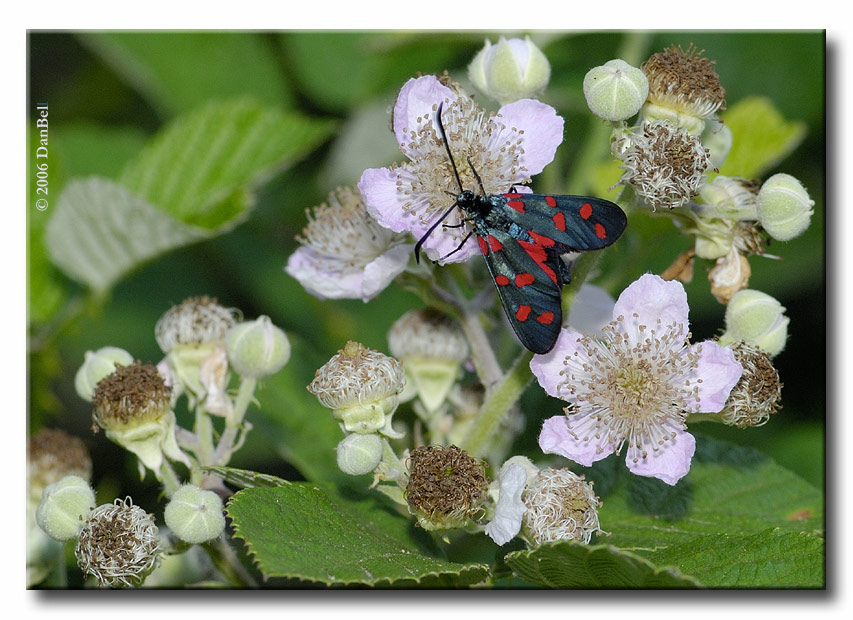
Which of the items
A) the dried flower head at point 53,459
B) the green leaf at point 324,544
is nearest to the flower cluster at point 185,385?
the green leaf at point 324,544

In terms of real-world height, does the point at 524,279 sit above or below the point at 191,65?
below

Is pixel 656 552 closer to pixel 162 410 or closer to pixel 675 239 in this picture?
pixel 162 410

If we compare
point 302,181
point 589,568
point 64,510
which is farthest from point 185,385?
point 302,181

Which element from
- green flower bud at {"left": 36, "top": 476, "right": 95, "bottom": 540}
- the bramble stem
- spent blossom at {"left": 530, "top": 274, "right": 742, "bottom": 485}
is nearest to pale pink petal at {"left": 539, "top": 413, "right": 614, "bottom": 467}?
spent blossom at {"left": 530, "top": 274, "right": 742, "bottom": 485}

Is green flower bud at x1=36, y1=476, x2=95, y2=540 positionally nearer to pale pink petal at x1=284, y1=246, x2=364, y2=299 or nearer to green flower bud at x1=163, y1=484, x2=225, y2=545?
green flower bud at x1=163, y1=484, x2=225, y2=545

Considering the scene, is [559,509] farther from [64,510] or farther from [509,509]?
[64,510]

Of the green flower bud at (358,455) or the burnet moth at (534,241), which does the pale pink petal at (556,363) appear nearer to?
the burnet moth at (534,241)

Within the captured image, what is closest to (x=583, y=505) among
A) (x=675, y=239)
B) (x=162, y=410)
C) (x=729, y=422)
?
(x=729, y=422)
